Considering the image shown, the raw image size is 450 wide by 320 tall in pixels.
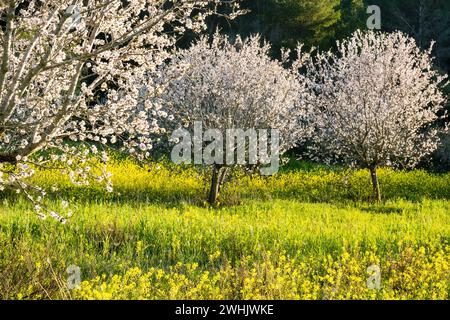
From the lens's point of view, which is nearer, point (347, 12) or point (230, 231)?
point (230, 231)

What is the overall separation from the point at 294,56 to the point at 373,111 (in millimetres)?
18564

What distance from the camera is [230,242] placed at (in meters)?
8.84

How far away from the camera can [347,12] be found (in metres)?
33.8

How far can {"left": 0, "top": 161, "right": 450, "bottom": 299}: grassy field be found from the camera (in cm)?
611

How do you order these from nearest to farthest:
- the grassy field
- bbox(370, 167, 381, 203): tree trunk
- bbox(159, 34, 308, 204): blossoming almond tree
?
1. the grassy field
2. bbox(159, 34, 308, 204): blossoming almond tree
3. bbox(370, 167, 381, 203): tree trunk

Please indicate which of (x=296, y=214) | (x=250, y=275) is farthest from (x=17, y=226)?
(x=296, y=214)

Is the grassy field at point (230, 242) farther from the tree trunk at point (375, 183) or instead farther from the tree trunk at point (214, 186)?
the tree trunk at point (375, 183)

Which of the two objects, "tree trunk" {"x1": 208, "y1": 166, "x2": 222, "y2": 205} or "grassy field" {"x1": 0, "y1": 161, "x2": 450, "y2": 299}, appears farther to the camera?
"tree trunk" {"x1": 208, "y1": 166, "x2": 222, "y2": 205}

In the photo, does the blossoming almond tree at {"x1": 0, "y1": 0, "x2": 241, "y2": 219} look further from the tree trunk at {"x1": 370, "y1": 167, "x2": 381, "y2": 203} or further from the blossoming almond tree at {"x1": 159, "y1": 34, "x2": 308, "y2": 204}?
the tree trunk at {"x1": 370, "y1": 167, "x2": 381, "y2": 203}

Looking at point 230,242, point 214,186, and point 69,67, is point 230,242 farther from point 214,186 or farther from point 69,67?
point 214,186

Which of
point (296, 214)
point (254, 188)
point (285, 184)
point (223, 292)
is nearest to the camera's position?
point (223, 292)

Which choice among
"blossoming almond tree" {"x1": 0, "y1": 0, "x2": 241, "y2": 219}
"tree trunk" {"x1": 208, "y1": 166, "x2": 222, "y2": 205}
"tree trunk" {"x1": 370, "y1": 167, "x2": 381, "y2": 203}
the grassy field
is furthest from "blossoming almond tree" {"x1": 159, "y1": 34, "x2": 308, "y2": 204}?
"blossoming almond tree" {"x1": 0, "y1": 0, "x2": 241, "y2": 219}

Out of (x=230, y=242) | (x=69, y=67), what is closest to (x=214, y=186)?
(x=230, y=242)
